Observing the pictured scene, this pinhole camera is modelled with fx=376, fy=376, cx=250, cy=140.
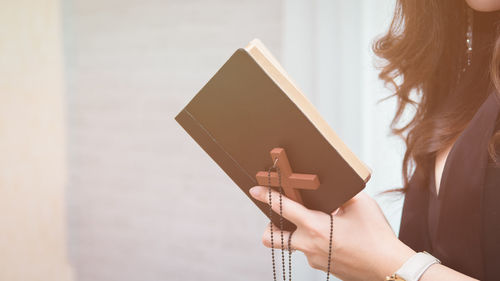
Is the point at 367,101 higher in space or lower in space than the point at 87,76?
lower

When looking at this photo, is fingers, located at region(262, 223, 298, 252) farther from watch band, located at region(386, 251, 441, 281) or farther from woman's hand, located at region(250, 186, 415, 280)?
watch band, located at region(386, 251, 441, 281)

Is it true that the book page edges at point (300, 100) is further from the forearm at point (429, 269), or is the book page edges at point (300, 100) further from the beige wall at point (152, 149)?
the beige wall at point (152, 149)

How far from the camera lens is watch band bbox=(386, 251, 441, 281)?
0.43 m

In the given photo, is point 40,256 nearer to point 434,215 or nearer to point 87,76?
point 87,76

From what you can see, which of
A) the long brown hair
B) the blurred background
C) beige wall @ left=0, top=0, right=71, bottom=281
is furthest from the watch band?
beige wall @ left=0, top=0, right=71, bottom=281

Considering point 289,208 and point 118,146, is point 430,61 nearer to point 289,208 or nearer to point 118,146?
point 289,208

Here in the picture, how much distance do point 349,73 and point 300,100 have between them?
0.65m

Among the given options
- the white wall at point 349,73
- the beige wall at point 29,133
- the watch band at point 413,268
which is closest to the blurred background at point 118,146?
the beige wall at point 29,133

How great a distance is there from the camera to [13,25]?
1.47m

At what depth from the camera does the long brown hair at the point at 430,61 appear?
24.3 inches

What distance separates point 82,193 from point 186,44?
2.48ft

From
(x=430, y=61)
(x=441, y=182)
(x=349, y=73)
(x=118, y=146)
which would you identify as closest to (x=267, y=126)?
(x=441, y=182)

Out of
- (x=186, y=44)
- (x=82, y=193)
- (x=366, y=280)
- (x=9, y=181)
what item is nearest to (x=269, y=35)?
(x=186, y=44)

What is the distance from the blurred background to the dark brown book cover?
2.38 ft
